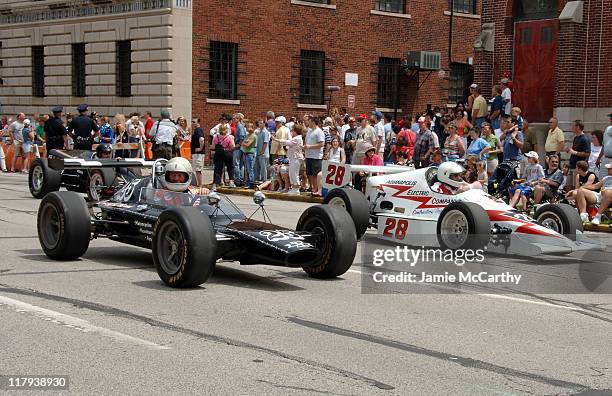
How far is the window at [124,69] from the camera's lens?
3712cm

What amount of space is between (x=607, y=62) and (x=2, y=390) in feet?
75.0

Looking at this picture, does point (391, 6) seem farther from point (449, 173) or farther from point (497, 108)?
point (449, 173)

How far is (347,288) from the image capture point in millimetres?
10898

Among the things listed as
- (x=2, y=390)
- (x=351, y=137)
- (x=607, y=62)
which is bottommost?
(x=2, y=390)

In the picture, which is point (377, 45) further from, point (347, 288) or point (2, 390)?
point (2, 390)

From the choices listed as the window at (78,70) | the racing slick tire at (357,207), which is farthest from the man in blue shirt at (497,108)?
the window at (78,70)

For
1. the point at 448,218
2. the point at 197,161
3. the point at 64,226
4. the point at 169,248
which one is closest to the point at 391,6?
the point at 197,161

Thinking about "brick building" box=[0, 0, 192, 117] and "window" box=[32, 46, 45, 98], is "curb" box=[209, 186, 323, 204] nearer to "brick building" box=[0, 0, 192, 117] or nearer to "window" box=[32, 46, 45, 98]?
A: "brick building" box=[0, 0, 192, 117]

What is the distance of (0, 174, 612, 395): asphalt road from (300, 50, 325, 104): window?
2681 centimetres

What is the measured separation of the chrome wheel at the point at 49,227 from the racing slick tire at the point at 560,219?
23.2ft

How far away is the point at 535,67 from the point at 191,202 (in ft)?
63.4

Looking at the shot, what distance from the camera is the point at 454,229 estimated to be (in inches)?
554

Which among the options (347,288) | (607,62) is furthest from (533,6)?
(347,288)

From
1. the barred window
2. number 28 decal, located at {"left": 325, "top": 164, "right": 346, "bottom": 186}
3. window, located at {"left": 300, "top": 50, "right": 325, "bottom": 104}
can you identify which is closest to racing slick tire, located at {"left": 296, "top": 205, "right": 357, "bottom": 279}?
number 28 decal, located at {"left": 325, "top": 164, "right": 346, "bottom": 186}
